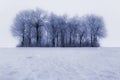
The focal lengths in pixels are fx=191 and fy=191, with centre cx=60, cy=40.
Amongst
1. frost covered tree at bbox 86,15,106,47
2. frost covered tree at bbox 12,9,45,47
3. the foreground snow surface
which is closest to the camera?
the foreground snow surface

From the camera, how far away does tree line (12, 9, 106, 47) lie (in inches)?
1352

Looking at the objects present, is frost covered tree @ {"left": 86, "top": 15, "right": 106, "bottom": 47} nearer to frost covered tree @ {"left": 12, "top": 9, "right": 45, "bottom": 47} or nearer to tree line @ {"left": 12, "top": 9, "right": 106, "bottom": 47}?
tree line @ {"left": 12, "top": 9, "right": 106, "bottom": 47}

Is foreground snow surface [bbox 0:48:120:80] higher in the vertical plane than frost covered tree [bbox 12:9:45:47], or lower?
lower

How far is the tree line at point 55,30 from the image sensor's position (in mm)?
Result: 34344

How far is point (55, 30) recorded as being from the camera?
120 feet

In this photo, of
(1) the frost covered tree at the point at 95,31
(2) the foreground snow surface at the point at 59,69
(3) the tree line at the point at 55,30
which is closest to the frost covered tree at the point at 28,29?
(3) the tree line at the point at 55,30

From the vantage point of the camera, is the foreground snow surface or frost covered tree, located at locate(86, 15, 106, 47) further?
frost covered tree, located at locate(86, 15, 106, 47)

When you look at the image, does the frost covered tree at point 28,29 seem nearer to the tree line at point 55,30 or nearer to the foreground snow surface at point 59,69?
the tree line at point 55,30

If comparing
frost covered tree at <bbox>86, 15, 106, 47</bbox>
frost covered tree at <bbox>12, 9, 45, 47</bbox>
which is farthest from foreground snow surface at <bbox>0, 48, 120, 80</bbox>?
frost covered tree at <bbox>86, 15, 106, 47</bbox>

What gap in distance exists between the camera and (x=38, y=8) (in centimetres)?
3819

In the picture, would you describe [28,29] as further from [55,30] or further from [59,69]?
[59,69]

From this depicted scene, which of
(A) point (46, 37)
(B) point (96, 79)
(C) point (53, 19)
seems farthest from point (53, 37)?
(B) point (96, 79)

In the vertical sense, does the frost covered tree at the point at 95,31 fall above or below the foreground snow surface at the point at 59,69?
above

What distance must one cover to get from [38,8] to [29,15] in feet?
10.5
